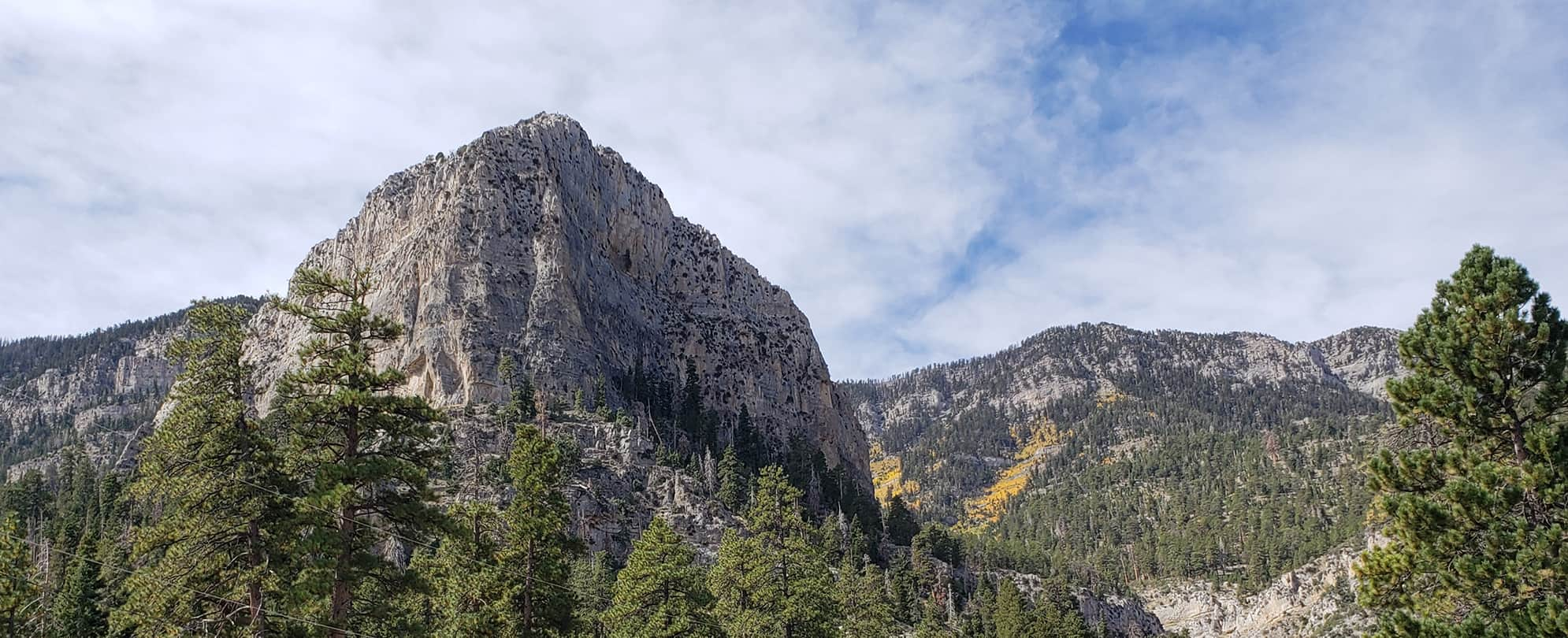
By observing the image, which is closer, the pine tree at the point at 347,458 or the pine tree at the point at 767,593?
the pine tree at the point at 347,458

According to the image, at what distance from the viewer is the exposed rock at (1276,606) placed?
4774 inches

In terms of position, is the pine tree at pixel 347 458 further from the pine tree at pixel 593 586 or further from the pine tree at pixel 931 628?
the pine tree at pixel 931 628

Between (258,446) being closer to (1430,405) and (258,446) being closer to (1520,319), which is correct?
(1430,405)

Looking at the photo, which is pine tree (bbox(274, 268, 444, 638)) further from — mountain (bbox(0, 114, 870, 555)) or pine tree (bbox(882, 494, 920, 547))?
pine tree (bbox(882, 494, 920, 547))

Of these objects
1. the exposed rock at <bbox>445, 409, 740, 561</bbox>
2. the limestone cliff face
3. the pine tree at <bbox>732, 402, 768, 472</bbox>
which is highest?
→ the limestone cliff face

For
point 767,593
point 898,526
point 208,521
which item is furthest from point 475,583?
point 898,526

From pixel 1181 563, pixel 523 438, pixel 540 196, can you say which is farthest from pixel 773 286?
pixel 523 438

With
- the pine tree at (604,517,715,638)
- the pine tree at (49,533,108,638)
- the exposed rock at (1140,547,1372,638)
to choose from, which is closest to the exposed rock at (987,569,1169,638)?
the exposed rock at (1140,547,1372,638)

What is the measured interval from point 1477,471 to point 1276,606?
152m

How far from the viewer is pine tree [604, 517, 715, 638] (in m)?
37.7

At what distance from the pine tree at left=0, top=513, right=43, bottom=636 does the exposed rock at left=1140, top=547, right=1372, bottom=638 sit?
116 metres

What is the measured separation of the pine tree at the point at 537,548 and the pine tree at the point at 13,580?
15989mm

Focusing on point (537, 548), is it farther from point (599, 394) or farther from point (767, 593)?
point (599, 394)

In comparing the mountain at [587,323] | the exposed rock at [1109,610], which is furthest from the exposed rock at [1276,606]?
the mountain at [587,323]
